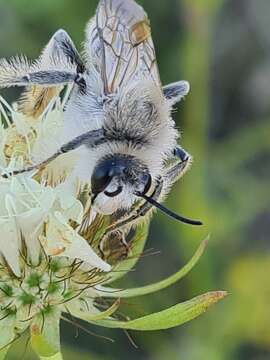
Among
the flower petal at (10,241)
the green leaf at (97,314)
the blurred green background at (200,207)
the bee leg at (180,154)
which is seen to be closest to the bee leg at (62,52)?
the bee leg at (180,154)

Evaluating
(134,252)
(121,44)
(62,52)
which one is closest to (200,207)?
(134,252)

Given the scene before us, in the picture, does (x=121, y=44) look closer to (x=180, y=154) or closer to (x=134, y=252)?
(x=180, y=154)

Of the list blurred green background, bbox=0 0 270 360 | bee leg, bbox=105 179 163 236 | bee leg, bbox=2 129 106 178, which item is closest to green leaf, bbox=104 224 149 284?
bee leg, bbox=105 179 163 236

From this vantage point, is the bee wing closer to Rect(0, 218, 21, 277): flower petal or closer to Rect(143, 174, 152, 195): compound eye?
Rect(143, 174, 152, 195): compound eye

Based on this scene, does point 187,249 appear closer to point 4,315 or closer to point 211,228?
point 211,228

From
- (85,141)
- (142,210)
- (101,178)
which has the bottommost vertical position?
(142,210)

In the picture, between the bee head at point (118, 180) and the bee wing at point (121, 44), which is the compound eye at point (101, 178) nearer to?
the bee head at point (118, 180)
